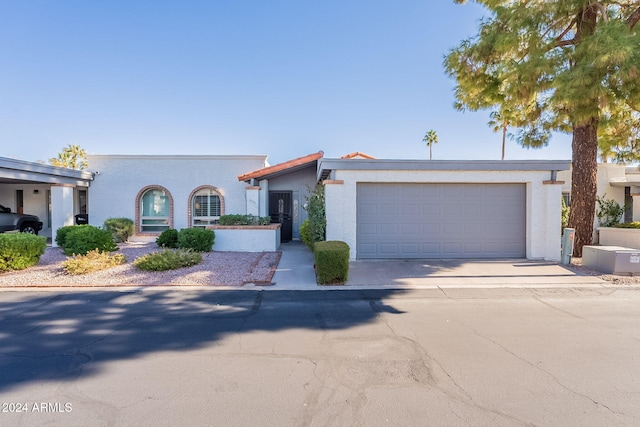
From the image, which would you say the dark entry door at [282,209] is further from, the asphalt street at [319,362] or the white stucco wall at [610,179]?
the white stucco wall at [610,179]

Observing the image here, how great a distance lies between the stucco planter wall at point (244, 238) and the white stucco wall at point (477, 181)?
3.13m

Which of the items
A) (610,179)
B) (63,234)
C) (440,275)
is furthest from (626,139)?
(63,234)

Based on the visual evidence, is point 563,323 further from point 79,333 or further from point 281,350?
point 79,333

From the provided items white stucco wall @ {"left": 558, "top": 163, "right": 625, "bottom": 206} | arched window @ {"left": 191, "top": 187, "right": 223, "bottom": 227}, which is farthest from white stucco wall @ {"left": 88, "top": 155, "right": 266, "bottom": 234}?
white stucco wall @ {"left": 558, "top": 163, "right": 625, "bottom": 206}

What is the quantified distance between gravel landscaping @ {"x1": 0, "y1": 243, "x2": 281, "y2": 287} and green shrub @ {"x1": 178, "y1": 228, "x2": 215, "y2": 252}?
4.59 feet

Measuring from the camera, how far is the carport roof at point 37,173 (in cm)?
1134

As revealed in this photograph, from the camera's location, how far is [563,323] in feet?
15.9

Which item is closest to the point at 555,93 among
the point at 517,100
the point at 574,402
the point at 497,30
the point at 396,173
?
the point at 517,100

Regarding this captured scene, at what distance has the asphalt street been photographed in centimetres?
274

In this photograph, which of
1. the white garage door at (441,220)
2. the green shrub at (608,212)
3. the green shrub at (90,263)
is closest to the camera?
the green shrub at (90,263)

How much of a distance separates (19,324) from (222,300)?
3.01 m

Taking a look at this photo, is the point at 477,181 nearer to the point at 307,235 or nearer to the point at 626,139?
the point at 307,235

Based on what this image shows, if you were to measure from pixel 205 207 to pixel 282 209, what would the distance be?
12.8ft

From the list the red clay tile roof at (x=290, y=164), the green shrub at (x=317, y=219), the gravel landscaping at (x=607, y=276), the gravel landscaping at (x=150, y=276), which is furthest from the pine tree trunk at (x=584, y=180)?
the gravel landscaping at (x=150, y=276)
